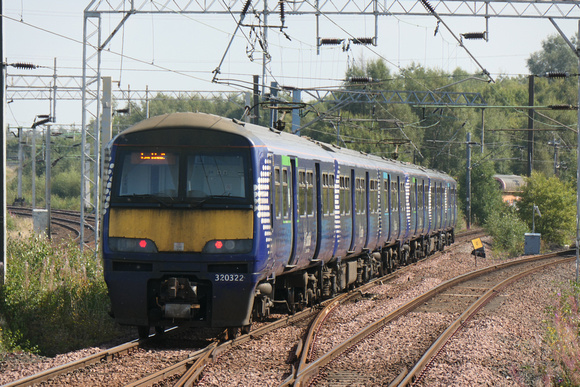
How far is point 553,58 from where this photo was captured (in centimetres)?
10788

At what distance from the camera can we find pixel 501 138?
271 ft

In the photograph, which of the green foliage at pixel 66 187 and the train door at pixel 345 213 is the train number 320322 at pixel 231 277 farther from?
the green foliage at pixel 66 187

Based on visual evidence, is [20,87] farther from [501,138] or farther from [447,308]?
[501,138]

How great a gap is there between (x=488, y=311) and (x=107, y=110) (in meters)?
9.84

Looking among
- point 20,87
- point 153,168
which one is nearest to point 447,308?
point 153,168

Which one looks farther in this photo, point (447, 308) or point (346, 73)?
point (346, 73)

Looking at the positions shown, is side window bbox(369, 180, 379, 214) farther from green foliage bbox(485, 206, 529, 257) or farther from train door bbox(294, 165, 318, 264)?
green foliage bbox(485, 206, 529, 257)

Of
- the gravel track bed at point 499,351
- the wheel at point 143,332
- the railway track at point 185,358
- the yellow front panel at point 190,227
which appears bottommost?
the gravel track bed at point 499,351

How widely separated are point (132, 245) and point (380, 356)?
354 centimetres

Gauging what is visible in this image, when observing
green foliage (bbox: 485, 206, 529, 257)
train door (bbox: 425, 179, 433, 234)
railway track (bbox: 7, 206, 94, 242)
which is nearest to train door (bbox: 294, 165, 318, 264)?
train door (bbox: 425, 179, 433, 234)

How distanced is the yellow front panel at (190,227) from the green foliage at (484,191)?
43442 millimetres

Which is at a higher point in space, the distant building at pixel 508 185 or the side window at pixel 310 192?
the distant building at pixel 508 185

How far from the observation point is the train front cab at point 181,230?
34.7 ft

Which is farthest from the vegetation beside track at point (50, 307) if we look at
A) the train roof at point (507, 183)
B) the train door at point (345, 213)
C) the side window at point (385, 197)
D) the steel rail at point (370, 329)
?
the train roof at point (507, 183)
